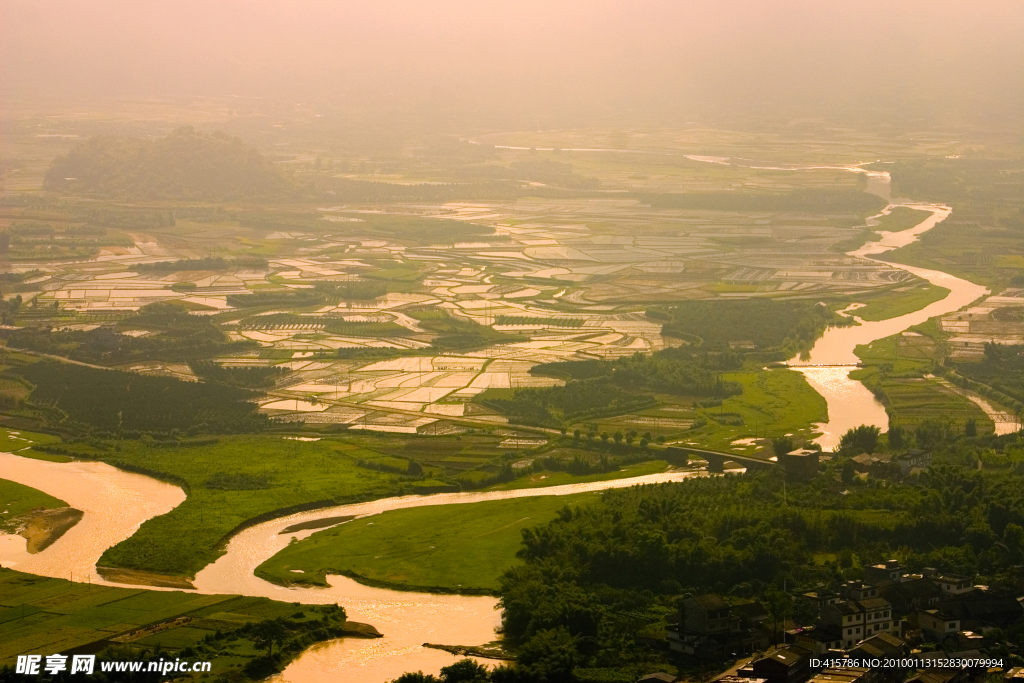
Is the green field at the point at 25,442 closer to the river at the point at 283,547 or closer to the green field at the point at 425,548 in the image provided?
the river at the point at 283,547

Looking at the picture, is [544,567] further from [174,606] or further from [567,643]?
[174,606]

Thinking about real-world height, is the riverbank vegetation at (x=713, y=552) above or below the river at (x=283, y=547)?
above

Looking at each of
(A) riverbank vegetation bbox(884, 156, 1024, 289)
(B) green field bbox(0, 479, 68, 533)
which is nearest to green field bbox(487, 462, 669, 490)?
(B) green field bbox(0, 479, 68, 533)

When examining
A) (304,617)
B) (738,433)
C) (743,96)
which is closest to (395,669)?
(304,617)

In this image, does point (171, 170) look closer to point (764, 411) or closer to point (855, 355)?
point (855, 355)

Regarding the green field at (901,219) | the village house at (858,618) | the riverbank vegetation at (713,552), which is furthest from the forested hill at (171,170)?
the village house at (858,618)

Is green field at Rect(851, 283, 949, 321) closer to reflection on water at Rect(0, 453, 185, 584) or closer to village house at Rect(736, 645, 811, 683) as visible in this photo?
reflection on water at Rect(0, 453, 185, 584)

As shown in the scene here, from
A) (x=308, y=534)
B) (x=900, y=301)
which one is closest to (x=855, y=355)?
(x=900, y=301)
